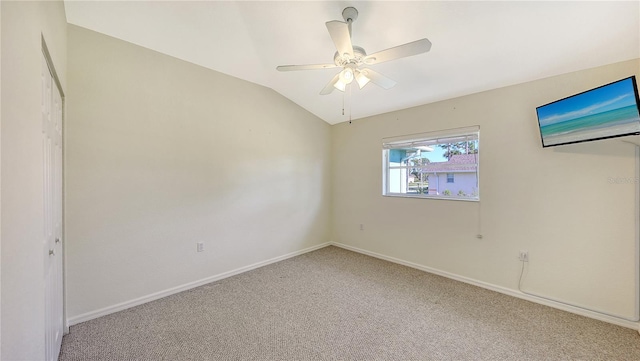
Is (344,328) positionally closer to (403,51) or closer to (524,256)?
(524,256)

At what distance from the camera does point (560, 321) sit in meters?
2.22

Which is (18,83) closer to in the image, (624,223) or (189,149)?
(189,149)

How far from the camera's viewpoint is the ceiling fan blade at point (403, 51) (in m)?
1.57

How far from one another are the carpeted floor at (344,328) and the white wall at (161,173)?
0.37 metres

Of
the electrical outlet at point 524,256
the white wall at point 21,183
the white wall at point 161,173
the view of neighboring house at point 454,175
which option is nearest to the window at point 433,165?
the view of neighboring house at point 454,175

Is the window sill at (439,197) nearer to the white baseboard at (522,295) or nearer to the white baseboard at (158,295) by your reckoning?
the white baseboard at (522,295)

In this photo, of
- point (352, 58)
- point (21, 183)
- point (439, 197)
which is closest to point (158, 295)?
point (21, 183)

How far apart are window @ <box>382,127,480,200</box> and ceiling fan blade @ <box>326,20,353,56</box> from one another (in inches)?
80.7

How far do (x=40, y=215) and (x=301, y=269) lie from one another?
2709 mm

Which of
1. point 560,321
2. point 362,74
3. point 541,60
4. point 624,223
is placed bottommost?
point 560,321

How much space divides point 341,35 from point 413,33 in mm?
964

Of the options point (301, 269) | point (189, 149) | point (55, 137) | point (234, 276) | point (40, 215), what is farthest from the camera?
point (301, 269)

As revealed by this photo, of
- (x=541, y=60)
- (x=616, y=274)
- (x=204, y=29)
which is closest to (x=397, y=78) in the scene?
(x=541, y=60)

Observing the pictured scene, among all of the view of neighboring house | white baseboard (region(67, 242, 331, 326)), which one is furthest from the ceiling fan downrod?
white baseboard (region(67, 242, 331, 326))
